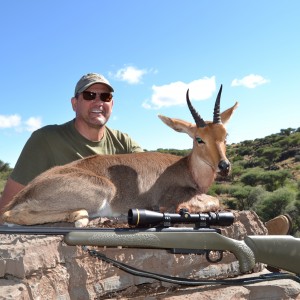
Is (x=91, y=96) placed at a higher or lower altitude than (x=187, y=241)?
higher

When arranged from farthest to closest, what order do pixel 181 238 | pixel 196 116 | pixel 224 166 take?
pixel 196 116
pixel 224 166
pixel 181 238

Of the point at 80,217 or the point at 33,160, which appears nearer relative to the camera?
the point at 80,217

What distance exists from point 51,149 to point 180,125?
78.2 inches

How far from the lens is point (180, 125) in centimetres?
701

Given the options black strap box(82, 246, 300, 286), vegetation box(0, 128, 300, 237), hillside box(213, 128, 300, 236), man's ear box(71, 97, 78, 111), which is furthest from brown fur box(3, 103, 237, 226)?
vegetation box(0, 128, 300, 237)

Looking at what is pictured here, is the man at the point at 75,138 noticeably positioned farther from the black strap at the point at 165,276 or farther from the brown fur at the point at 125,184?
the black strap at the point at 165,276

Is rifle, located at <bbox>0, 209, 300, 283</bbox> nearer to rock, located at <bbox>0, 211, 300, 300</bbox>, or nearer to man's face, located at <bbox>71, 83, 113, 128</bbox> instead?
rock, located at <bbox>0, 211, 300, 300</bbox>

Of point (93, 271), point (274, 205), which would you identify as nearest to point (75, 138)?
point (93, 271)

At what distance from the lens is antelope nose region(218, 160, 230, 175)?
6090 millimetres

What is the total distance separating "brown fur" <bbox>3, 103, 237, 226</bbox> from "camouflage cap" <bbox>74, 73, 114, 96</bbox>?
119 cm

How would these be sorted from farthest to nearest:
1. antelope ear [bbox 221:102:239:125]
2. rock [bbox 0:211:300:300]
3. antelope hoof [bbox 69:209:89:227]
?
antelope ear [bbox 221:102:239:125]
antelope hoof [bbox 69:209:89:227]
rock [bbox 0:211:300:300]

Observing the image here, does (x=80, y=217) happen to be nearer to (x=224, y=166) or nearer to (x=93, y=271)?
(x=93, y=271)

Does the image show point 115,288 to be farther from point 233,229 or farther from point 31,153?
point 31,153

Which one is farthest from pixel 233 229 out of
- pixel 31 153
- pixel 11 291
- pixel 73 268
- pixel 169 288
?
pixel 31 153
